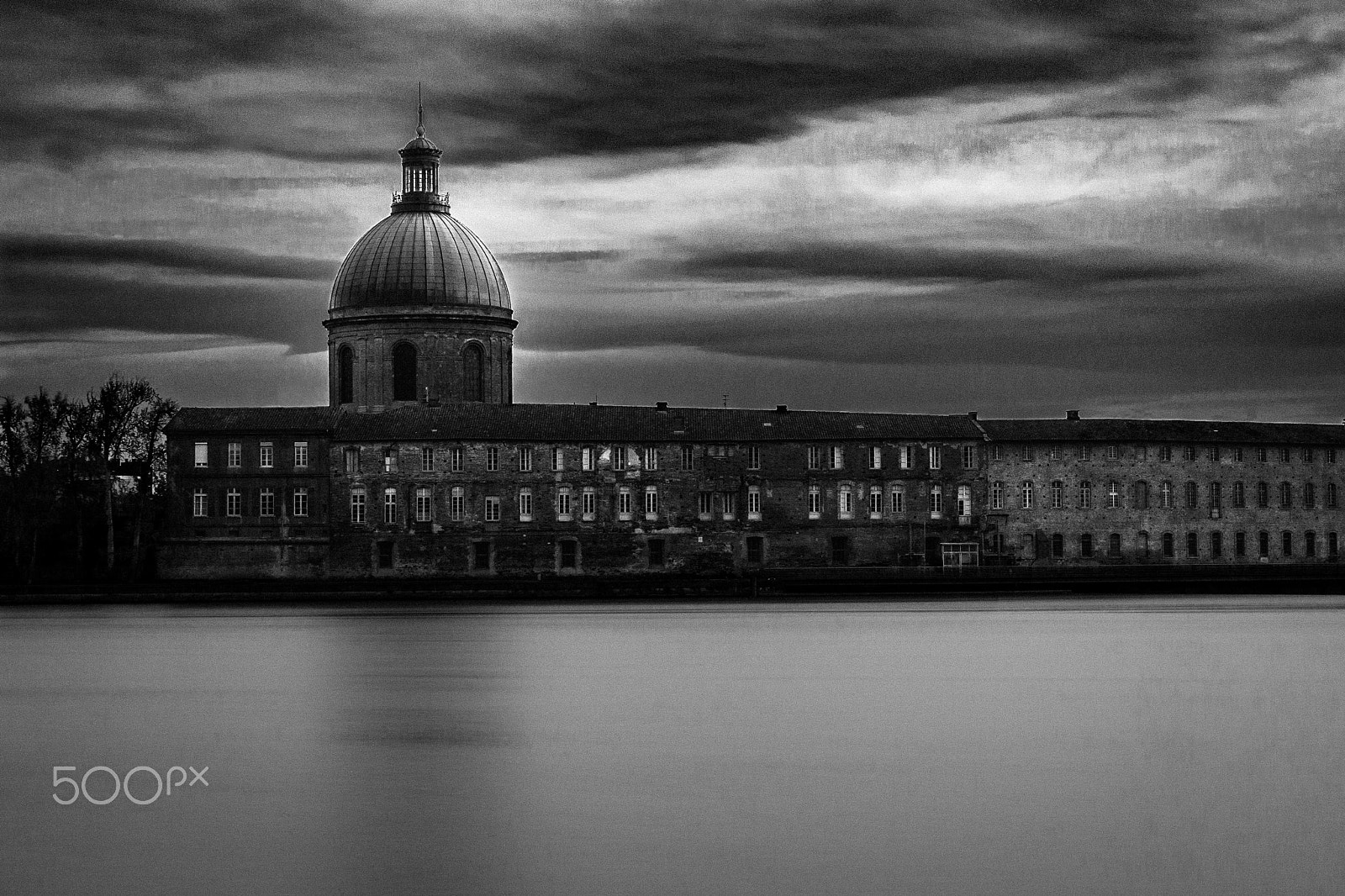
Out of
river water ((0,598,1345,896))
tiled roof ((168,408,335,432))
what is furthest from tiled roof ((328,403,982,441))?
river water ((0,598,1345,896))

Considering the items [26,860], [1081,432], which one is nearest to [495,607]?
[1081,432]

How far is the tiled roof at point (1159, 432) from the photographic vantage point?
7725 centimetres

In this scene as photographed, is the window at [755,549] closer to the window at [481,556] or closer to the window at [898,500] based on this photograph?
the window at [898,500]

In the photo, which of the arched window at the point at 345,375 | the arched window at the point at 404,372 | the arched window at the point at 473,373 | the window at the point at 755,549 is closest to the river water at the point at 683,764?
the window at the point at 755,549

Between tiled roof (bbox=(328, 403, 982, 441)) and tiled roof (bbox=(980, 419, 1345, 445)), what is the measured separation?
274 cm

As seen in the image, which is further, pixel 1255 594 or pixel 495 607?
pixel 1255 594

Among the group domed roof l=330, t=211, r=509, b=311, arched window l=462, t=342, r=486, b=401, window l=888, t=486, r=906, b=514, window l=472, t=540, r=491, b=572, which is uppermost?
domed roof l=330, t=211, r=509, b=311

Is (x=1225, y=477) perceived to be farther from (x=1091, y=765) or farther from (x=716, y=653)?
(x=1091, y=765)

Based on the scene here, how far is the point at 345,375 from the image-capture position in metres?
80.2

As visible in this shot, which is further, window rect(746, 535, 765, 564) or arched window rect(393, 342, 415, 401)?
arched window rect(393, 342, 415, 401)

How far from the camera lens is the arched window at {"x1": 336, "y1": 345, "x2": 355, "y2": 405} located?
80.1 m

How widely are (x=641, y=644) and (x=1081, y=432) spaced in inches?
1310

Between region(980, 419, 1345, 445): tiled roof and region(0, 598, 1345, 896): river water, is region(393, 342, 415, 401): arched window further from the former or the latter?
region(0, 598, 1345, 896): river water

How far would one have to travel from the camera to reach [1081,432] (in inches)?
3051
